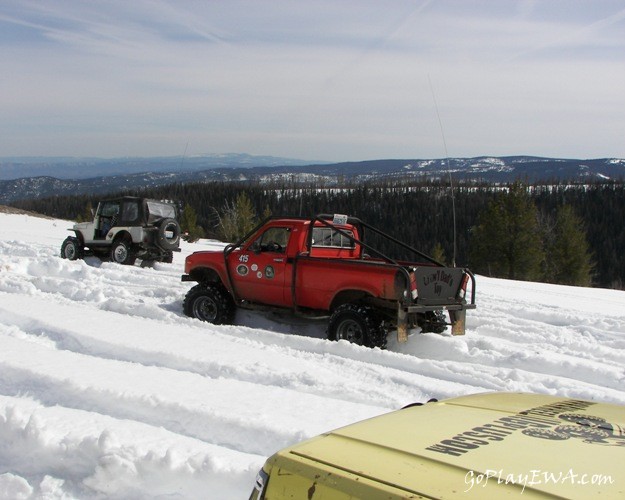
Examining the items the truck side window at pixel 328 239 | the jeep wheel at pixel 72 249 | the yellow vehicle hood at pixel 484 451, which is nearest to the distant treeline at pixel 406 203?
the jeep wheel at pixel 72 249

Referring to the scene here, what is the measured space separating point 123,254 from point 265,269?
8.22 metres

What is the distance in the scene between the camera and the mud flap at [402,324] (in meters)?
7.99

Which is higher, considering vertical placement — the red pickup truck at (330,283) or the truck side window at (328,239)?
the truck side window at (328,239)

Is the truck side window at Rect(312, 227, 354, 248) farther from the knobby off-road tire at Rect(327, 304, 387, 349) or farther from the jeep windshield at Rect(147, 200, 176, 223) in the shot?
the jeep windshield at Rect(147, 200, 176, 223)

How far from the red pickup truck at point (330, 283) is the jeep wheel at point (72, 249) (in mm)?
7994

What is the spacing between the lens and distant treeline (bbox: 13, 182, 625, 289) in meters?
117

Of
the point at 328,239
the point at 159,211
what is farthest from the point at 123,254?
the point at 328,239

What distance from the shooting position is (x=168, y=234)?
55.8 feet

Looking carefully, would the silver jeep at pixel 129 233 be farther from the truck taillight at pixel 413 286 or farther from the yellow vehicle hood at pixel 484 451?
the yellow vehicle hood at pixel 484 451

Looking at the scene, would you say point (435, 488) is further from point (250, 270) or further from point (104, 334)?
point (250, 270)

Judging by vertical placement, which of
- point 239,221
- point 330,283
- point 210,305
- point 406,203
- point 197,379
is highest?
point 406,203

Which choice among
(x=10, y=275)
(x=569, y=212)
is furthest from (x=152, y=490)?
(x=569, y=212)

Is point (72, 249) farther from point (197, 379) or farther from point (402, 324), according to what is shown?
point (197, 379)

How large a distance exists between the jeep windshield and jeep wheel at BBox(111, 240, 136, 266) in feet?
3.10
